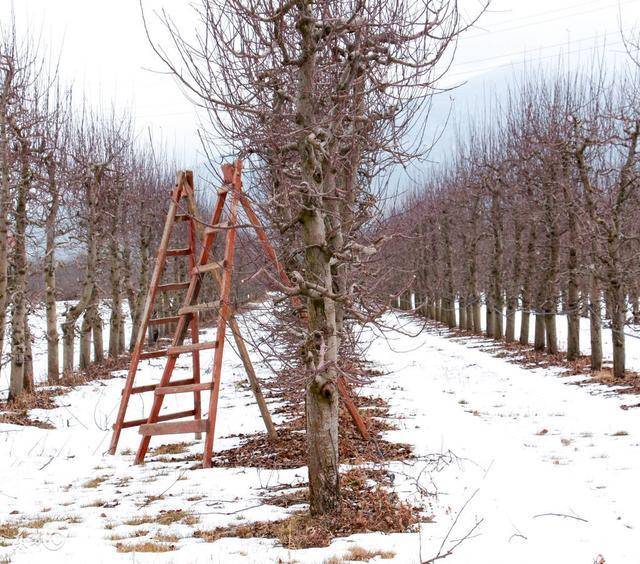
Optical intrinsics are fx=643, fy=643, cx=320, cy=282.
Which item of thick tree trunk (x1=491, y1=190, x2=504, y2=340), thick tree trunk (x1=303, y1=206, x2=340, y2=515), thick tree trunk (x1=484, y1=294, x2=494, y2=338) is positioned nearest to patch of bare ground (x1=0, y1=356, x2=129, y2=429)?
thick tree trunk (x1=303, y1=206, x2=340, y2=515)

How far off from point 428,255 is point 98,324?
25.8 m

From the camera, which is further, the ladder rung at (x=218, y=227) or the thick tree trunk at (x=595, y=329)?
the thick tree trunk at (x=595, y=329)

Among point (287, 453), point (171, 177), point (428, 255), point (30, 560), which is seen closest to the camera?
point (30, 560)

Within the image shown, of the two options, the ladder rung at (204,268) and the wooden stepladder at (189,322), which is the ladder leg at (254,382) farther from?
the ladder rung at (204,268)

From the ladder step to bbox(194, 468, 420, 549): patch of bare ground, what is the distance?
259 centimetres

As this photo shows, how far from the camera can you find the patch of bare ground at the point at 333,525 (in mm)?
5055

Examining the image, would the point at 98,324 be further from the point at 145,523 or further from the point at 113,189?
the point at 145,523

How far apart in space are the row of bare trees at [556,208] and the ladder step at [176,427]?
11.0 ft

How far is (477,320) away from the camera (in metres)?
32.4

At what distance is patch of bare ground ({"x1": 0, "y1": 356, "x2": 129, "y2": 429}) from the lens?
38.2ft

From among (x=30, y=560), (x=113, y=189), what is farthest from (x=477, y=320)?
(x=30, y=560)

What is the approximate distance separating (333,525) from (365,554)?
2.31 feet

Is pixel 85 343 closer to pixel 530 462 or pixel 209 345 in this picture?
pixel 209 345

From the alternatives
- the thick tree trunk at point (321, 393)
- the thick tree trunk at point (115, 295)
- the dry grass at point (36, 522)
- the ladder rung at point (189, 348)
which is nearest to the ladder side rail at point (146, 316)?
the ladder rung at point (189, 348)
